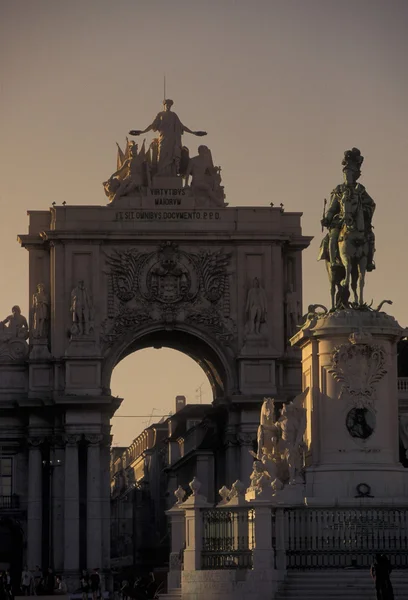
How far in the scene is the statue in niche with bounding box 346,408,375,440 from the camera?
149 ft

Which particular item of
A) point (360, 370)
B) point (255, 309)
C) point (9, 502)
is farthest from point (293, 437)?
point (9, 502)

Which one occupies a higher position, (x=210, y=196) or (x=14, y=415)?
(x=210, y=196)

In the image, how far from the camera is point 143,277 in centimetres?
8556

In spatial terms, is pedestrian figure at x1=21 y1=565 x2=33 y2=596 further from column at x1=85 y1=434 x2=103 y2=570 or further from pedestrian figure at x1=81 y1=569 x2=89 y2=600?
column at x1=85 y1=434 x2=103 y2=570

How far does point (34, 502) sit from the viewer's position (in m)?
84.6

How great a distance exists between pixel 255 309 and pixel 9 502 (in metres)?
12.5

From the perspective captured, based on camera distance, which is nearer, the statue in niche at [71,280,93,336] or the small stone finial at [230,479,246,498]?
the small stone finial at [230,479,246,498]

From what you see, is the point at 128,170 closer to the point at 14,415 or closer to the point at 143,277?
the point at 143,277

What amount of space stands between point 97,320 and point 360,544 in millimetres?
41778

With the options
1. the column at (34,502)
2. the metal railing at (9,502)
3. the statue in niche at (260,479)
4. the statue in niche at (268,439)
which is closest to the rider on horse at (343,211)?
the statue in niche at (268,439)

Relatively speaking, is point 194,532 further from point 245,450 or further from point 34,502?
point 34,502

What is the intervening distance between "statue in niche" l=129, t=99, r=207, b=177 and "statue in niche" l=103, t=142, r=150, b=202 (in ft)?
2.12

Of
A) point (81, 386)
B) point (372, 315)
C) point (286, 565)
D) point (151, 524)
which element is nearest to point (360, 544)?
point (286, 565)

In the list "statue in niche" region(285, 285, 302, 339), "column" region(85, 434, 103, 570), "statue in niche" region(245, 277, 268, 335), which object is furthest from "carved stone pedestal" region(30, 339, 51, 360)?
"statue in niche" region(285, 285, 302, 339)
